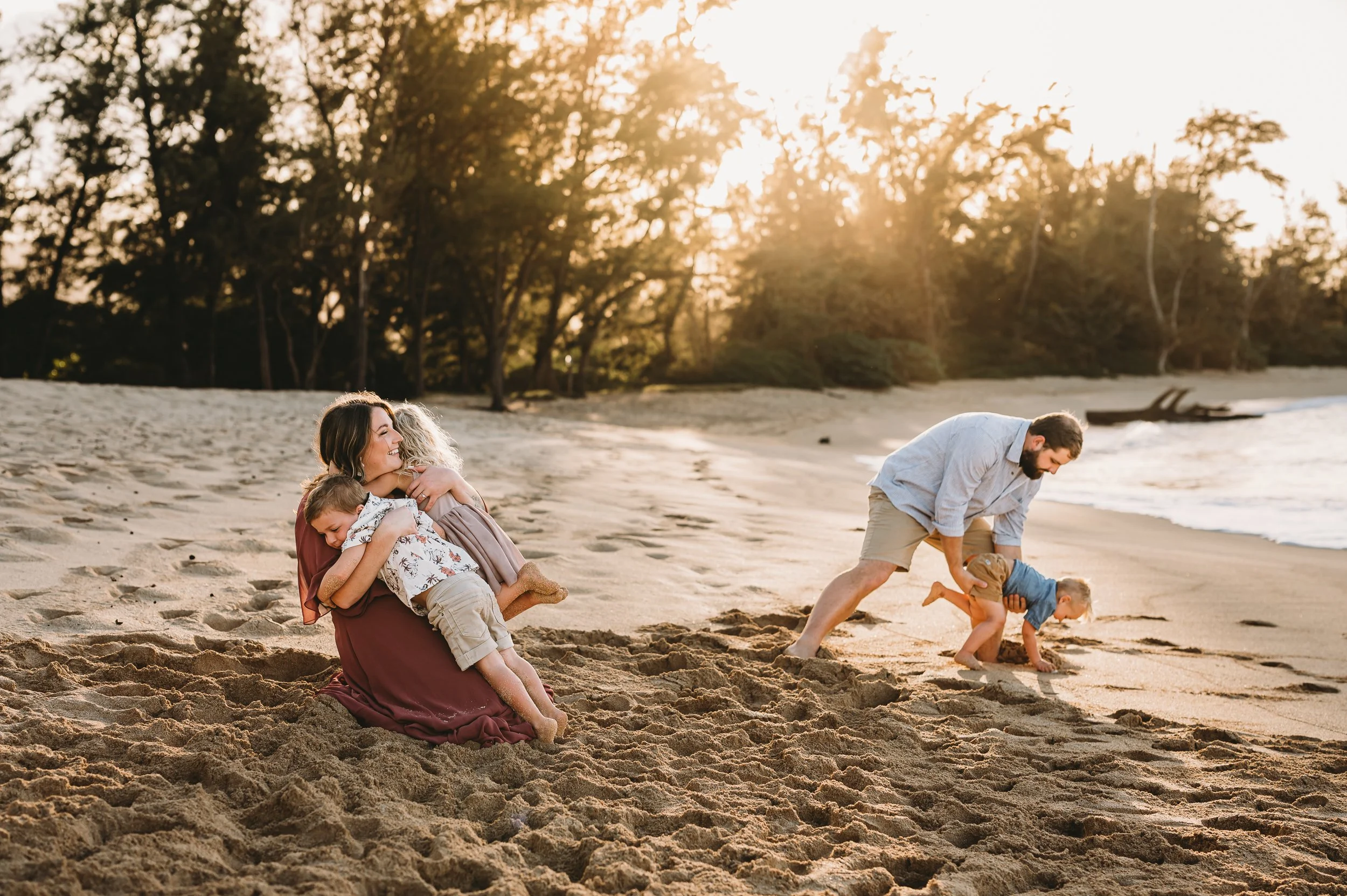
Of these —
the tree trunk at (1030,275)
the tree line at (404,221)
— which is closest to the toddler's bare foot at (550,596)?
the tree line at (404,221)

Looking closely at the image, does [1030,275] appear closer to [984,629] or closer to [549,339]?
[549,339]

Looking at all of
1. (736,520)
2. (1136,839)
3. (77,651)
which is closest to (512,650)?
(77,651)

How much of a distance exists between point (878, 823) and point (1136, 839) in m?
0.70

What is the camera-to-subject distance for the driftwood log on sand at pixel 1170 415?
2105 centimetres

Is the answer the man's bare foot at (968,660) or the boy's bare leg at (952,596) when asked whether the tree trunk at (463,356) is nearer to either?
the boy's bare leg at (952,596)

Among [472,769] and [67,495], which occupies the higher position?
[67,495]

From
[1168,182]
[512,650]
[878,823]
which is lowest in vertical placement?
[878,823]

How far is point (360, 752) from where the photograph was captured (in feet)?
10.5

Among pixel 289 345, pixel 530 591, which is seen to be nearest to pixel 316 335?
pixel 289 345

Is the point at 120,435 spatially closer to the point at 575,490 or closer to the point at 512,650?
the point at 575,490

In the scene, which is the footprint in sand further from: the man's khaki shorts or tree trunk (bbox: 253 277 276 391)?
tree trunk (bbox: 253 277 276 391)

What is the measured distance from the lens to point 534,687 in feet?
11.7

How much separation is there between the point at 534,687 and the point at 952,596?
2.19 meters

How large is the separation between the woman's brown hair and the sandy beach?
81cm
